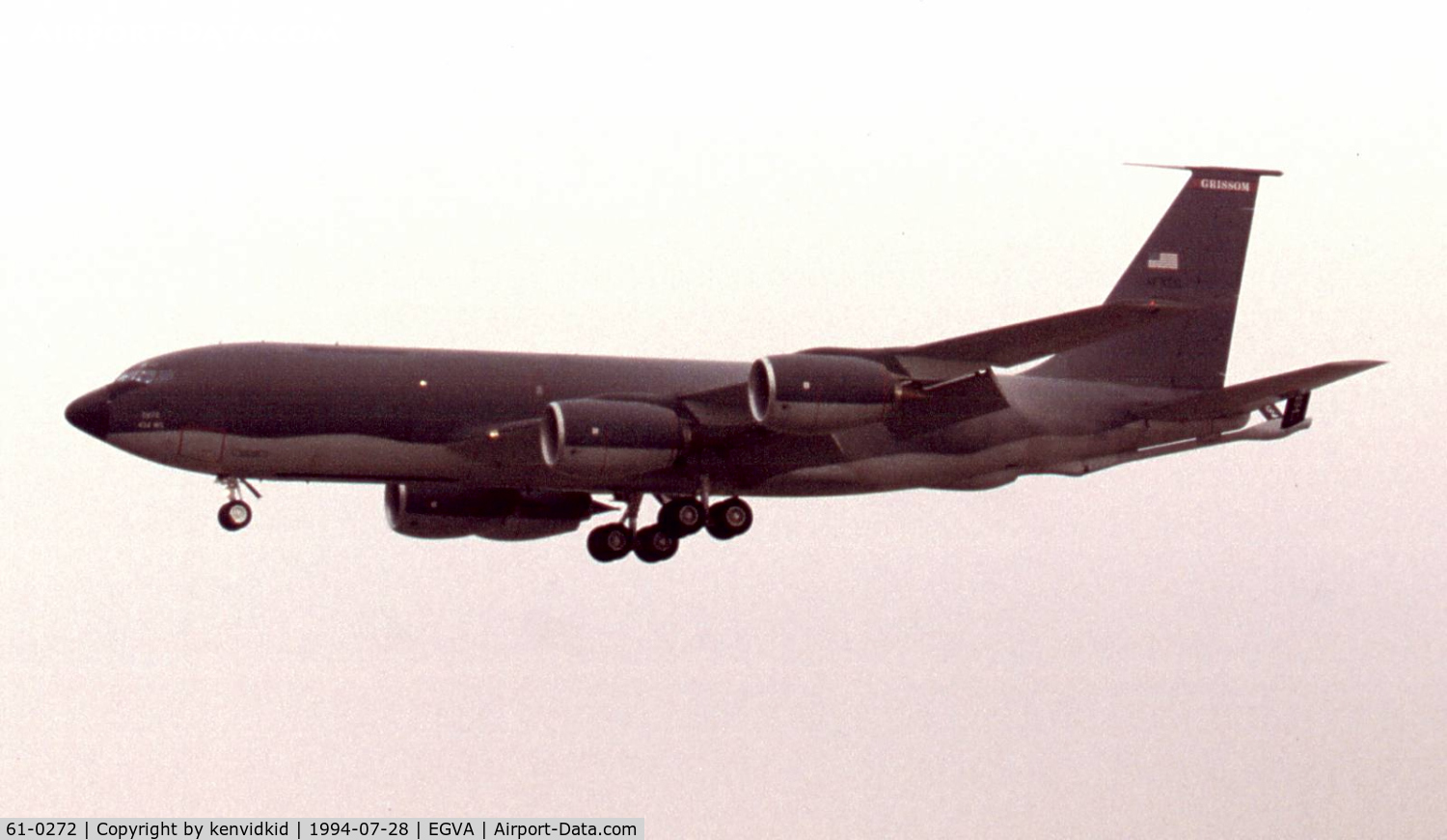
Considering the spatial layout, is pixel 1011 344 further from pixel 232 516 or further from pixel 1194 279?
pixel 232 516

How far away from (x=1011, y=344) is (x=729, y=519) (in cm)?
751

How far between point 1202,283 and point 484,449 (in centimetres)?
1695

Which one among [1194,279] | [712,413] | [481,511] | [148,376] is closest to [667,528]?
[712,413]

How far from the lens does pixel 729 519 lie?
49.2m

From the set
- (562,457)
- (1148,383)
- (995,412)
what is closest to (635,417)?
(562,457)

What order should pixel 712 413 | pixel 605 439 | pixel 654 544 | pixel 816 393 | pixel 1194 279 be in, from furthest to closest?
pixel 1194 279 < pixel 654 544 < pixel 712 413 < pixel 605 439 < pixel 816 393

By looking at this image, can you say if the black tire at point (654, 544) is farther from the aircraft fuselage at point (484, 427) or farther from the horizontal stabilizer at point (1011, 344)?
the horizontal stabilizer at point (1011, 344)

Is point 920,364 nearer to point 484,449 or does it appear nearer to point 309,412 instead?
point 484,449

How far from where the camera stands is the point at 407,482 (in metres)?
48.3

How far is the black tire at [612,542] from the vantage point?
51.1 meters

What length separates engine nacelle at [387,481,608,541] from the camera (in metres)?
52.3

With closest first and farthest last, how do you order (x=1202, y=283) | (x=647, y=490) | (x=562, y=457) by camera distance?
(x=562, y=457), (x=647, y=490), (x=1202, y=283)

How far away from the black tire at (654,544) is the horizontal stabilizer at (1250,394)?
10595 mm

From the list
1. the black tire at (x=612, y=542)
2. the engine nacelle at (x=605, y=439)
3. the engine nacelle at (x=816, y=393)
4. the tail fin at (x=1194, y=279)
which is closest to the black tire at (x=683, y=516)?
the black tire at (x=612, y=542)
